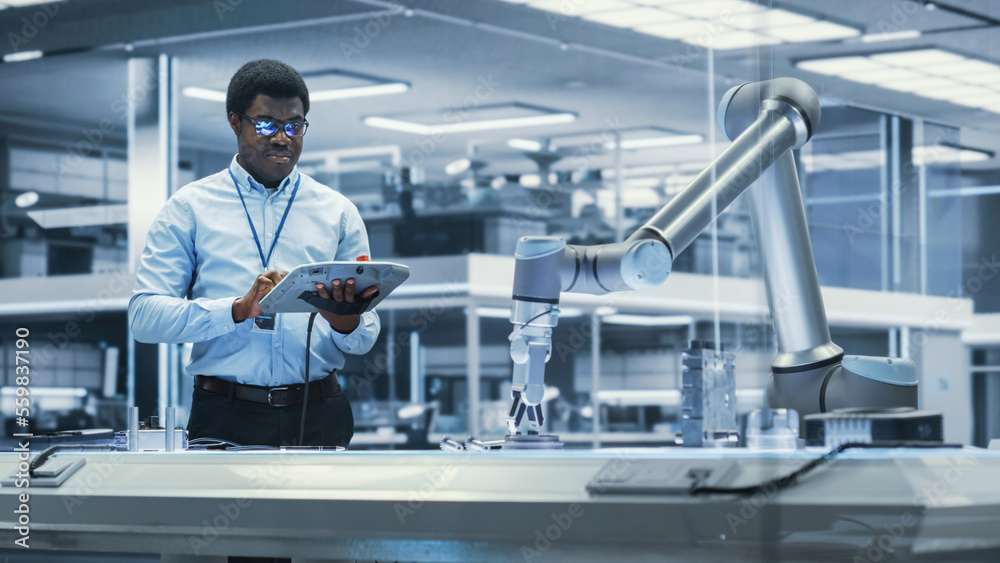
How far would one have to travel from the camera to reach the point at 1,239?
→ 7.69 metres

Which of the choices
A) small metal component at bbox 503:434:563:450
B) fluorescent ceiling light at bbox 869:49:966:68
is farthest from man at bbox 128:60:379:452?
fluorescent ceiling light at bbox 869:49:966:68

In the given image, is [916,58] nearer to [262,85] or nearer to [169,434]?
[262,85]

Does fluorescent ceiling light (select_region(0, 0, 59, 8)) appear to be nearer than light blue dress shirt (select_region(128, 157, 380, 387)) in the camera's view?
No

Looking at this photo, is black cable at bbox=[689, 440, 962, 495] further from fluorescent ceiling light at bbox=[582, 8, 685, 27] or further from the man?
fluorescent ceiling light at bbox=[582, 8, 685, 27]

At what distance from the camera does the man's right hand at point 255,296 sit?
5.02ft

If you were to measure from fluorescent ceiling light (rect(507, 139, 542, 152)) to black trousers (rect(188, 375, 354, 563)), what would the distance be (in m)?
7.13

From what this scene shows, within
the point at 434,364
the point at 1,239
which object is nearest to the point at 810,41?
the point at 434,364

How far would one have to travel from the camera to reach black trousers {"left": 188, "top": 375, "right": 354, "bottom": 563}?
1.82 meters

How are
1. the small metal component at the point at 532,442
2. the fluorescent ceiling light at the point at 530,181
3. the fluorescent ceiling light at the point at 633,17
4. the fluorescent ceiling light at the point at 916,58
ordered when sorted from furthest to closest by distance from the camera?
the fluorescent ceiling light at the point at 530,181 → the fluorescent ceiling light at the point at 633,17 → the fluorescent ceiling light at the point at 916,58 → the small metal component at the point at 532,442

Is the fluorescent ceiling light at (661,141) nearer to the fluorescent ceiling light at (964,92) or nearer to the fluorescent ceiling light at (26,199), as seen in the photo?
the fluorescent ceiling light at (26,199)

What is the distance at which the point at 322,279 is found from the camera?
142cm

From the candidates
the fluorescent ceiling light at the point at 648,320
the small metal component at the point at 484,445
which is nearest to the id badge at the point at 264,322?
the small metal component at the point at 484,445

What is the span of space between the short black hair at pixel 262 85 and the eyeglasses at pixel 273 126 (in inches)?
1.1

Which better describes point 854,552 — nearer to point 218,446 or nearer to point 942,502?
point 942,502
